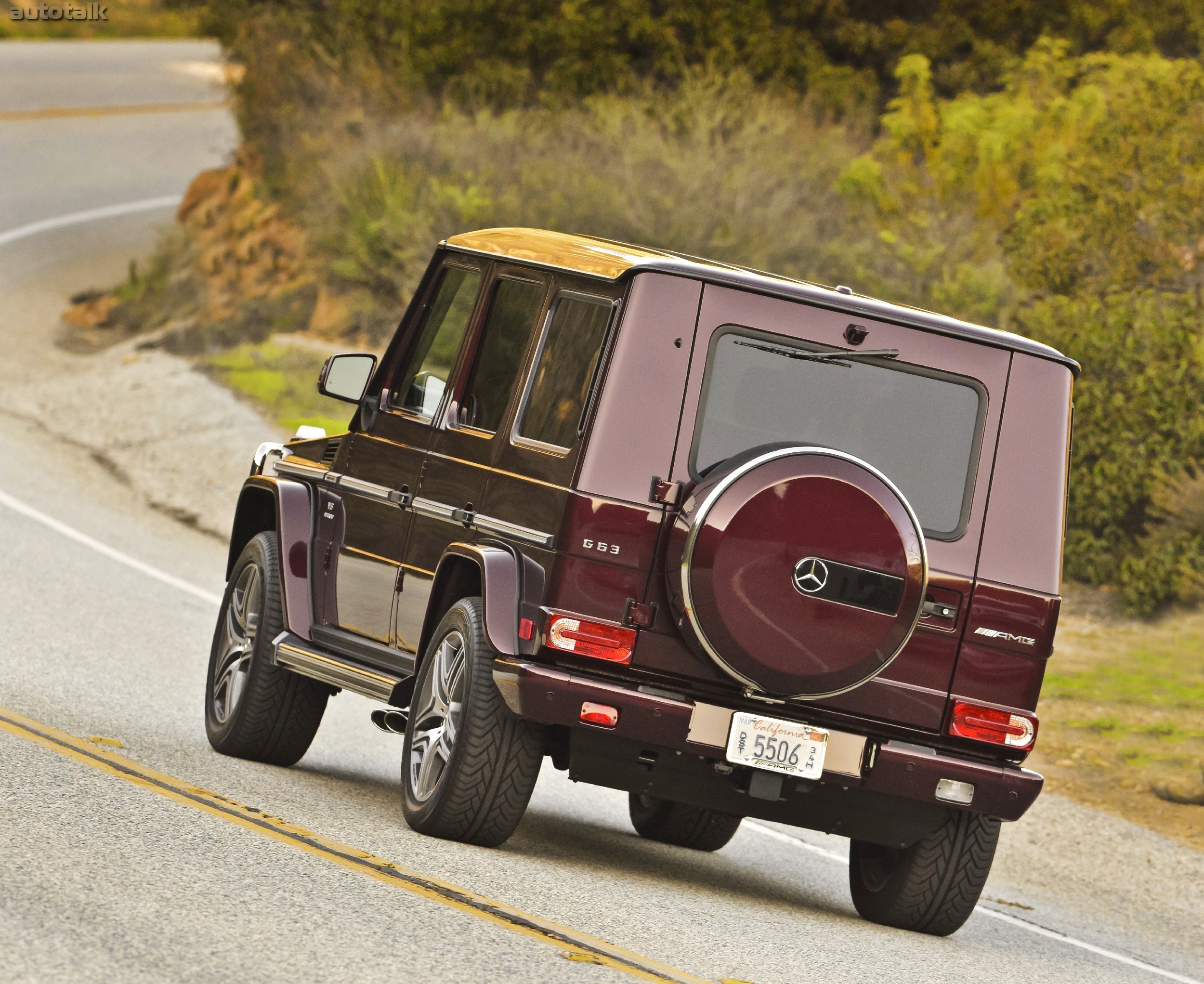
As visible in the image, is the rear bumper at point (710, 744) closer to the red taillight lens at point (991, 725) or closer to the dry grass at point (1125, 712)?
the red taillight lens at point (991, 725)

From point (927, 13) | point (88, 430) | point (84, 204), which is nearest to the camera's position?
point (88, 430)

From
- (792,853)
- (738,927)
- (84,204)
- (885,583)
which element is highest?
(885,583)

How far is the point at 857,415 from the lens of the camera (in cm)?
700

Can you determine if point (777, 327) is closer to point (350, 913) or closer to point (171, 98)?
point (350, 913)

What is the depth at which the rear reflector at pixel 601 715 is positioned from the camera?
6.60 m

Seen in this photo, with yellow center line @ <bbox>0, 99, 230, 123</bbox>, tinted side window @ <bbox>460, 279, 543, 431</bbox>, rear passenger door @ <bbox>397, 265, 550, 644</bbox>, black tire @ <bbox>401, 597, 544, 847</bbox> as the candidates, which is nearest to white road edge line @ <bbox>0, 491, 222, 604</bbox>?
rear passenger door @ <bbox>397, 265, 550, 644</bbox>

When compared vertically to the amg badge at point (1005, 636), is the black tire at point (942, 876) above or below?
below

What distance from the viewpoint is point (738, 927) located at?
6691 mm

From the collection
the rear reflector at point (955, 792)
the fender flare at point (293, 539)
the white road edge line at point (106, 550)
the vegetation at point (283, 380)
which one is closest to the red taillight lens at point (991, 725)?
the rear reflector at point (955, 792)

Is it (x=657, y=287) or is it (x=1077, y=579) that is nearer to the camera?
(x=657, y=287)

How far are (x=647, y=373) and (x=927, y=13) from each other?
24.6 m

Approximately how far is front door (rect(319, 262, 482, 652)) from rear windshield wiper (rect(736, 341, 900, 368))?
1503mm

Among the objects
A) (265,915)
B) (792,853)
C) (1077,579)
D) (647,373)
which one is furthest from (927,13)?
(265,915)

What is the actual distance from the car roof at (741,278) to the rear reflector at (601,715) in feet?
4.97
